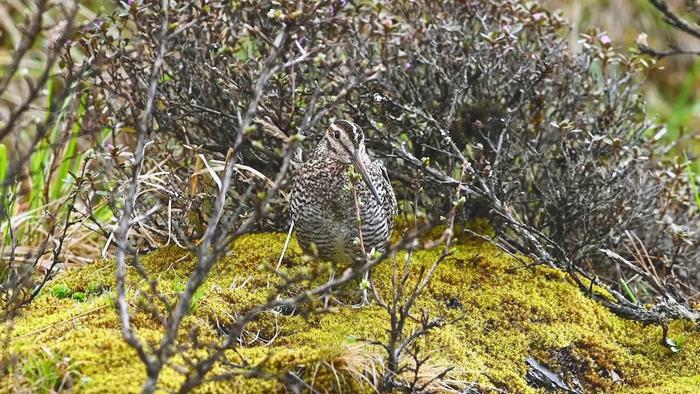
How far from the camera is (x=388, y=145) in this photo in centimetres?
432

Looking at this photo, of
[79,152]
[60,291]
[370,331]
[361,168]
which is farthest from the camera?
[79,152]

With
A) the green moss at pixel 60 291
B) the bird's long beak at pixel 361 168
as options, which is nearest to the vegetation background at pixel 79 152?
the green moss at pixel 60 291

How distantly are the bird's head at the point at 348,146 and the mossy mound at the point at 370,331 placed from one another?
23.8 inches

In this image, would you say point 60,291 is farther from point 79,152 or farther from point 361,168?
point 79,152

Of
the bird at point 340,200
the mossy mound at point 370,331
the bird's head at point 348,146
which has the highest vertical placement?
the bird's head at point 348,146

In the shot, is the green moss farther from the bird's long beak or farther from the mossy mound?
the bird's long beak

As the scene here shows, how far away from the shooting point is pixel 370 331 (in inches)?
142

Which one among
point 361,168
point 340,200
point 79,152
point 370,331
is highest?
point 361,168

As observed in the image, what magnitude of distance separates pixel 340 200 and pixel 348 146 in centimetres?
24

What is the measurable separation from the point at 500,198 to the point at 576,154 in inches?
21.8

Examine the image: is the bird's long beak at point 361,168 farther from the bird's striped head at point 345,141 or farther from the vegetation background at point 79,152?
the vegetation background at point 79,152

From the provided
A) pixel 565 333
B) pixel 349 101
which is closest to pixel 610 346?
pixel 565 333

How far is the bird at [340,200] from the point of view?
150 inches

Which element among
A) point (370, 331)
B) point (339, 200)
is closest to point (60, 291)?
point (339, 200)
